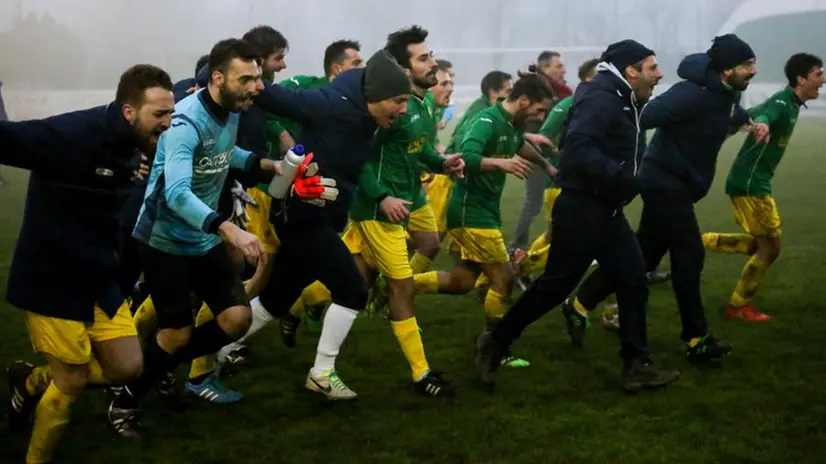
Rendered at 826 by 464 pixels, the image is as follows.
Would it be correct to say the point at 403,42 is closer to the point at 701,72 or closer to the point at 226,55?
the point at 226,55

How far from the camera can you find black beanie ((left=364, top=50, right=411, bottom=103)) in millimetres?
5145

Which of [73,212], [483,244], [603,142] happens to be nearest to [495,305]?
[483,244]

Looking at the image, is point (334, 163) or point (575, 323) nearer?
point (334, 163)

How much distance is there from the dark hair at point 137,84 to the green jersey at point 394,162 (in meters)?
1.70

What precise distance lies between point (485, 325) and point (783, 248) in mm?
4761

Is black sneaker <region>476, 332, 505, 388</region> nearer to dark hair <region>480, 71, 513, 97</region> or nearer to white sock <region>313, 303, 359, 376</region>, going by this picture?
white sock <region>313, 303, 359, 376</region>

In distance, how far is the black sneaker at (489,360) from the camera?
5641 mm

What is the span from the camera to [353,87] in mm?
5270

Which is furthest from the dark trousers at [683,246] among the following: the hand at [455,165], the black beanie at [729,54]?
the hand at [455,165]

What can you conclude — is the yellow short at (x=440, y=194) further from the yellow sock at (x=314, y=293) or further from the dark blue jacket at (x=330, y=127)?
the dark blue jacket at (x=330, y=127)

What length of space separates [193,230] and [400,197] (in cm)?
149

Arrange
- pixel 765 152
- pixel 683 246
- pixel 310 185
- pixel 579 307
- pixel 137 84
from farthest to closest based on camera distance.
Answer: pixel 765 152 < pixel 579 307 < pixel 683 246 < pixel 310 185 < pixel 137 84

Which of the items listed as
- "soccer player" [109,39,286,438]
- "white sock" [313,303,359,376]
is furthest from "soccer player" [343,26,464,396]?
"soccer player" [109,39,286,438]

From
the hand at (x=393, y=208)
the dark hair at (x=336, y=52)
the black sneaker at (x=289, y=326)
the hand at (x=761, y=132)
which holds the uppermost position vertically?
the dark hair at (x=336, y=52)
